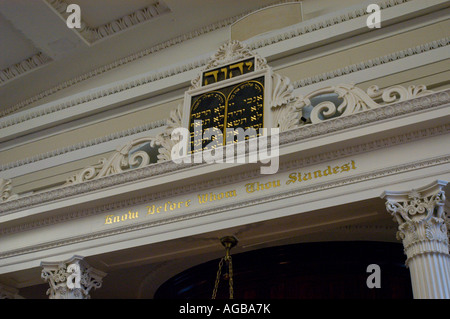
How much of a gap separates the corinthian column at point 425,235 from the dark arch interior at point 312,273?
2036 millimetres

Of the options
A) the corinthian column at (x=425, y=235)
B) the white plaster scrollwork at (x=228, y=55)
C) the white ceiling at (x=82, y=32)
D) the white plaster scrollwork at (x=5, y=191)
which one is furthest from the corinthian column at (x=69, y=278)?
the white ceiling at (x=82, y=32)

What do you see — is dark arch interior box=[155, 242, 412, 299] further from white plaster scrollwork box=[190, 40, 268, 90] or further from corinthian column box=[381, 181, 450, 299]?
white plaster scrollwork box=[190, 40, 268, 90]

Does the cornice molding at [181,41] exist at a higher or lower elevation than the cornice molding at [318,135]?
higher

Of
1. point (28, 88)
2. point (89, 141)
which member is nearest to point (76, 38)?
point (28, 88)

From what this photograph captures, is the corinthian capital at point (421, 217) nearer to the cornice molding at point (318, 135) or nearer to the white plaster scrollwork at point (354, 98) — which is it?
the cornice molding at point (318, 135)

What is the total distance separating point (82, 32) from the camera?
10570 mm

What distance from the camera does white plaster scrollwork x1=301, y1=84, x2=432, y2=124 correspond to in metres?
6.12

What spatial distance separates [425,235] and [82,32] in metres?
7.36

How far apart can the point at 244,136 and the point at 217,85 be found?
37.4 inches

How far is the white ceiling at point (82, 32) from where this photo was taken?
10.1 meters

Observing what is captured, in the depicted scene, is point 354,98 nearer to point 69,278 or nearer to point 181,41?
point 69,278

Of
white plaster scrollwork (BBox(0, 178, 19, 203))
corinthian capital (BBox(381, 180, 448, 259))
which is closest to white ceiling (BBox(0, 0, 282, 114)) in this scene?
white plaster scrollwork (BBox(0, 178, 19, 203))

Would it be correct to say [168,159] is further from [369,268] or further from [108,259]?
[369,268]
